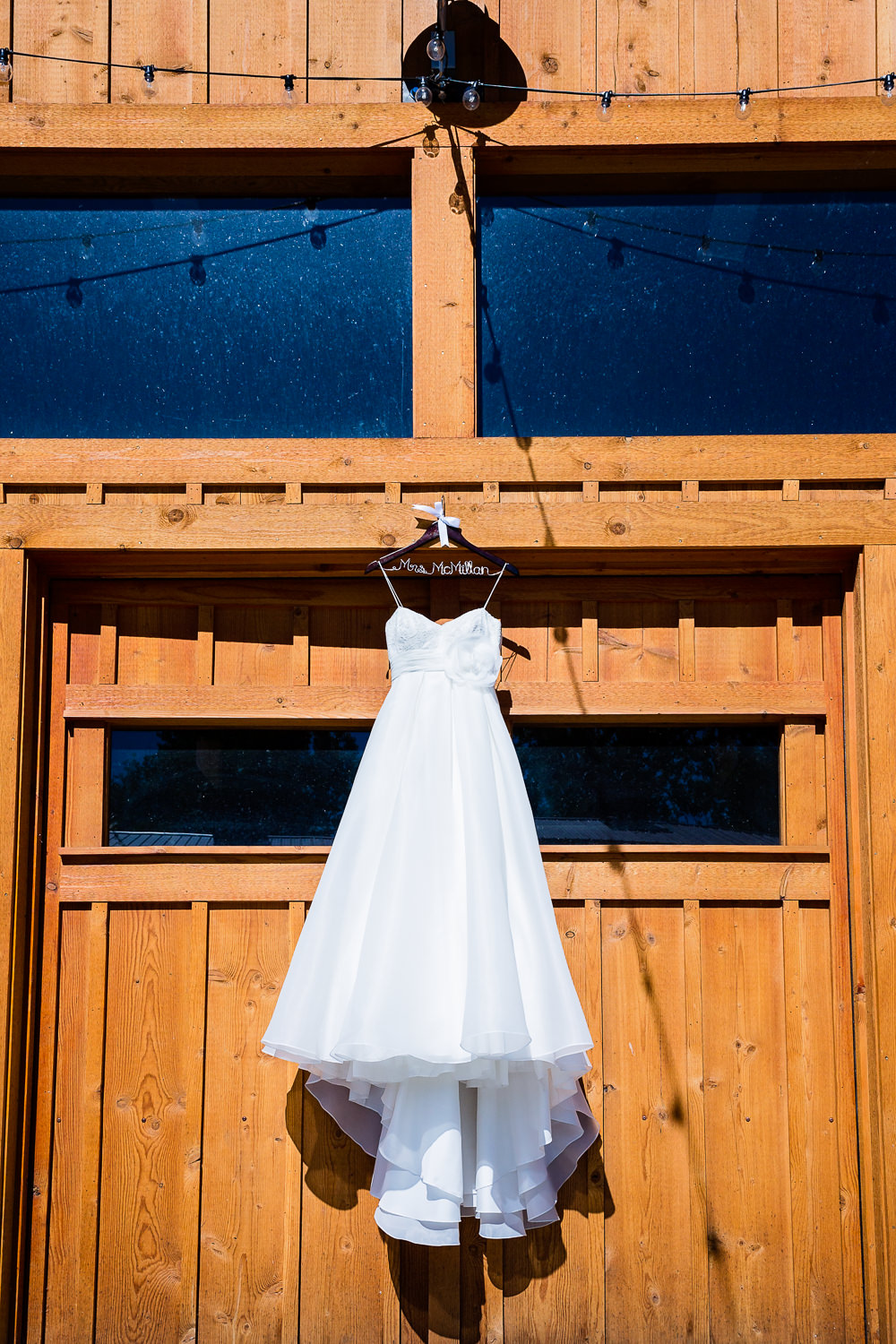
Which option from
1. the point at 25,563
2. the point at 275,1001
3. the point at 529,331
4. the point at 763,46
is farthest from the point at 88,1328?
the point at 763,46

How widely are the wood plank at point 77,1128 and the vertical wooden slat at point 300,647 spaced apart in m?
0.80

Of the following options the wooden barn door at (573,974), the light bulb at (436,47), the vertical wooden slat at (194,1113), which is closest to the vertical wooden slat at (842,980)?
the wooden barn door at (573,974)

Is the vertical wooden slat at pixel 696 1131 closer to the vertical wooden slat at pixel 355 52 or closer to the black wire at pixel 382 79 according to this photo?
the black wire at pixel 382 79

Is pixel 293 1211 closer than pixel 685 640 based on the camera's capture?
Yes

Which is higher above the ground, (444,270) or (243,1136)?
(444,270)

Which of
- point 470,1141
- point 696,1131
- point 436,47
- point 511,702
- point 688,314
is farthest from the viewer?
Result: point 688,314

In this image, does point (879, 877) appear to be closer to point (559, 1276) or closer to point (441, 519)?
point (559, 1276)

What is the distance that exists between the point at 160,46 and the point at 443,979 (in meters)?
2.60

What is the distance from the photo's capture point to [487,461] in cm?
259

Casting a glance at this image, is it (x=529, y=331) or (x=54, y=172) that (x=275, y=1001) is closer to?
(x=529, y=331)

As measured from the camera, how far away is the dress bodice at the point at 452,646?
243 centimetres

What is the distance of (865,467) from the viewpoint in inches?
101

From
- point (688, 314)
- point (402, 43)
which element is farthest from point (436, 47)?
point (688, 314)

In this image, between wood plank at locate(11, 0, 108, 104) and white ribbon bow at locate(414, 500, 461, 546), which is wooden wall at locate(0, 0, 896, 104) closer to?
wood plank at locate(11, 0, 108, 104)
